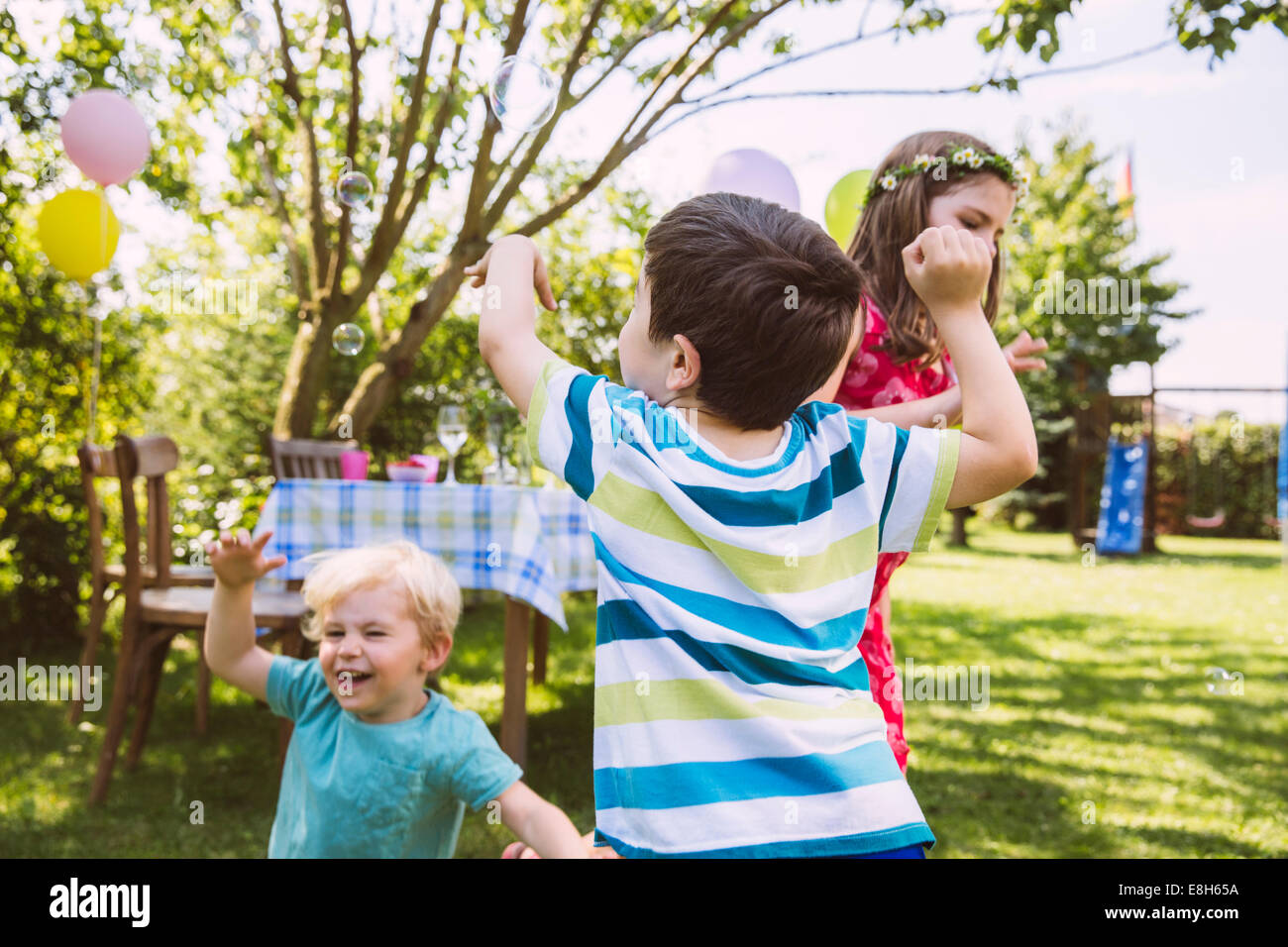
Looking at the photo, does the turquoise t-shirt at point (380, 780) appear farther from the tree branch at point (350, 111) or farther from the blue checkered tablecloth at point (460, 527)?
the tree branch at point (350, 111)

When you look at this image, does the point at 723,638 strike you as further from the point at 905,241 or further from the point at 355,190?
the point at 355,190

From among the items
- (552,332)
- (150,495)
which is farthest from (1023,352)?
(552,332)

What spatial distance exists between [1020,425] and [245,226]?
32.9 feet

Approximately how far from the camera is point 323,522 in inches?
129

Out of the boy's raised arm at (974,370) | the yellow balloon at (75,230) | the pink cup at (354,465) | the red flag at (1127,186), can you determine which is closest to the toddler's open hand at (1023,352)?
the boy's raised arm at (974,370)

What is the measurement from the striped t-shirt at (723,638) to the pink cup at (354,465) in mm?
3000

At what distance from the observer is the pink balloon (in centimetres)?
457

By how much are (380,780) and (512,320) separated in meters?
0.93

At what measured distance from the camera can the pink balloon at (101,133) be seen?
15.0 ft

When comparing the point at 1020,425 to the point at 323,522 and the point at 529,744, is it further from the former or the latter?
the point at 529,744

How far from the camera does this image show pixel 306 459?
4.29 meters
